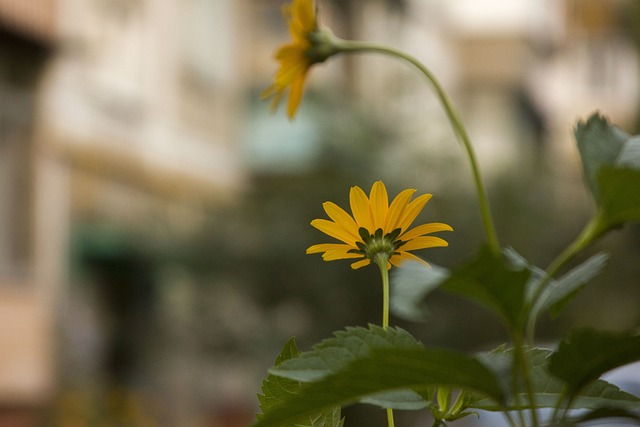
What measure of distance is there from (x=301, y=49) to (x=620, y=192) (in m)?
Result: 0.37

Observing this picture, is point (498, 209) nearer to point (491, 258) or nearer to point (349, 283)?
point (349, 283)

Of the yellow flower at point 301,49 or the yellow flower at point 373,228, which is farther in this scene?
the yellow flower at point 301,49

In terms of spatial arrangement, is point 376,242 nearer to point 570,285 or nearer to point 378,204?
point 378,204

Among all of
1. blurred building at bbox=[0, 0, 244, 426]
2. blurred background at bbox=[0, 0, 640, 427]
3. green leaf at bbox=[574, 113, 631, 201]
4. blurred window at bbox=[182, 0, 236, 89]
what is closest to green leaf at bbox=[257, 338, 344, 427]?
green leaf at bbox=[574, 113, 631, 201]

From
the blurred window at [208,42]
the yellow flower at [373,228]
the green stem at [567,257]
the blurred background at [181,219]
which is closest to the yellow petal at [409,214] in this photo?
the yellow flower at [373,228]

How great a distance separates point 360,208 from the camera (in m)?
0.66

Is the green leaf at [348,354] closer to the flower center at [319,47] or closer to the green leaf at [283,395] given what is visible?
the green leaf at [283,395]

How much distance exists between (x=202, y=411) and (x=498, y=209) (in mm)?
4332

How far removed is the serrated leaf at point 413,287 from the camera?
48cm

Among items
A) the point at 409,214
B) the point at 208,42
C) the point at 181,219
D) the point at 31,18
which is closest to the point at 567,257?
the point at 409,214

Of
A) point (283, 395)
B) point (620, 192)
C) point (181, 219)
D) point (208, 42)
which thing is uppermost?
point (208, 42)

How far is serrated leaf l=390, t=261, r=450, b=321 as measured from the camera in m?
0.48

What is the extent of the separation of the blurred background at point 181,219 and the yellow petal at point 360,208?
955 cm

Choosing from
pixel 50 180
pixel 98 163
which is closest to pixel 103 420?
pixel 50 180
